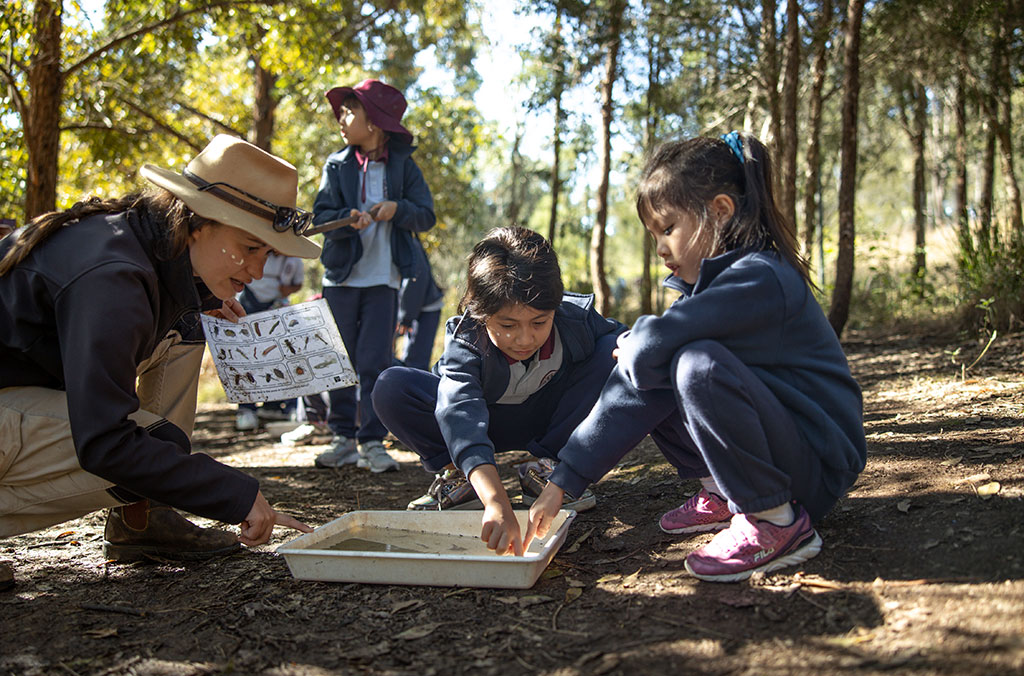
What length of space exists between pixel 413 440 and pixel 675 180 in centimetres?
137

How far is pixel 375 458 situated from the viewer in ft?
12.6

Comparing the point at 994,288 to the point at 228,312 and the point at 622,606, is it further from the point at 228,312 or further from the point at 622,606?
the point at 228,312

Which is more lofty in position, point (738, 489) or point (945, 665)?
point (738, 489)

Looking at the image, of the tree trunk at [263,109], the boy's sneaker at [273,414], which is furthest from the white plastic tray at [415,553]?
the tree trunk at [263,109]

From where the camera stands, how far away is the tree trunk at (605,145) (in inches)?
330

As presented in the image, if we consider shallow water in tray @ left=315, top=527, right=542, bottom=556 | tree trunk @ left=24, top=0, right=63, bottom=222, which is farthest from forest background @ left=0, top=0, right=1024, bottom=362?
shallow water in tray @ left=315, top=527, right=542, bottom=556

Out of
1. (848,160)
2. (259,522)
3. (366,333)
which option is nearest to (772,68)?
(848,160)

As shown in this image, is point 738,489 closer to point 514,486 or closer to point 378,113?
point 514,486

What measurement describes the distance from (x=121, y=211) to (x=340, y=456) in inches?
79.9

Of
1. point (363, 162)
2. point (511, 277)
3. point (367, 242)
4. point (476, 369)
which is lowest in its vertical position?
point (476, 369)

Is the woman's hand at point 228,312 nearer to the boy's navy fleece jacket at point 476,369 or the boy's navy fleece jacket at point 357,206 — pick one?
the boy's navy fleece jacket at point 476,369

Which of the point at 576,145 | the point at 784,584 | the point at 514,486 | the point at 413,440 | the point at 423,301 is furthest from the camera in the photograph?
the point at 576,145

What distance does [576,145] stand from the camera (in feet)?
45.9

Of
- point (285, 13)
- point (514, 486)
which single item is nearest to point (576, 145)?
point (285, 13)
